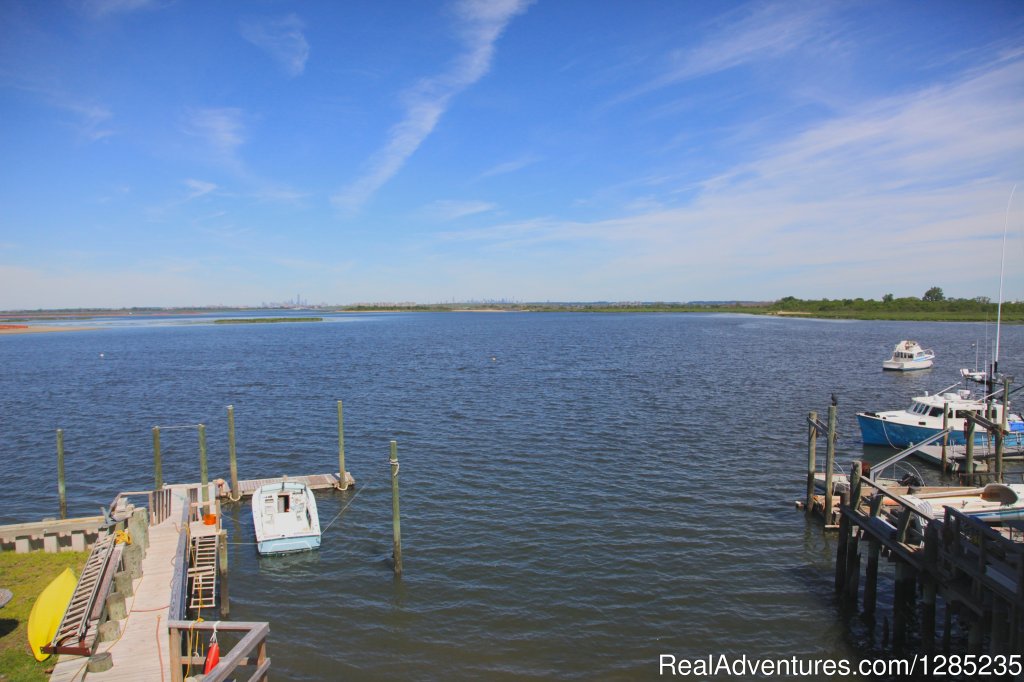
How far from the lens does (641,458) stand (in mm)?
31188

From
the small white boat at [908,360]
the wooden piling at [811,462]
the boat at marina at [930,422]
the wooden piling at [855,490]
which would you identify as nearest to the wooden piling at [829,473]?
the wooden piling at [811,462]

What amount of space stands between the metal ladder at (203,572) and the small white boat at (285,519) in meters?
2.13

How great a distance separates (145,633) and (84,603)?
5.68 ft

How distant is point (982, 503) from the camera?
18.2 m

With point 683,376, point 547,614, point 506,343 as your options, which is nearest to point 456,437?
point 547,614

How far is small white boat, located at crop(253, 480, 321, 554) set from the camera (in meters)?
21.0

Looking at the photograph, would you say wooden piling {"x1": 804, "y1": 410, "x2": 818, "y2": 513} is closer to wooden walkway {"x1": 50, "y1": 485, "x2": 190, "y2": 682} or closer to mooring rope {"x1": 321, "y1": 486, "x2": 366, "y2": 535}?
mooring rope {"x1": 321, "y1": 486, "x2": 366, "y2": 535}

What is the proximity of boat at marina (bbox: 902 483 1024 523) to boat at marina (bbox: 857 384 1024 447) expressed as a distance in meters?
14.7

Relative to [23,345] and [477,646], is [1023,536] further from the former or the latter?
[23,345]

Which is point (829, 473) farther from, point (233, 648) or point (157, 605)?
point (157, 605)

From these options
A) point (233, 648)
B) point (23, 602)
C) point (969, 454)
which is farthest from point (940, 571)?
point (23, 602)

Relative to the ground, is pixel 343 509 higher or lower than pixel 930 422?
lower

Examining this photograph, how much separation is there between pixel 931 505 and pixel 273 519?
2117cm

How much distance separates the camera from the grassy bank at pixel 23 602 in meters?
12.9
